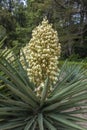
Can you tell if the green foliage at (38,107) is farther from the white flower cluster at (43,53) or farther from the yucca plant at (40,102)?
the white flower cluster at (43,53)

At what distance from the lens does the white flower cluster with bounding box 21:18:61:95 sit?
4488 millimetres

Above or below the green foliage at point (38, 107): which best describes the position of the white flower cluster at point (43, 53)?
above

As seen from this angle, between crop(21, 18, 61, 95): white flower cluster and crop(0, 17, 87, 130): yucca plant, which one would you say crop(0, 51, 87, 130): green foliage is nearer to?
crop(0, 17, 87, 130): yucca plant

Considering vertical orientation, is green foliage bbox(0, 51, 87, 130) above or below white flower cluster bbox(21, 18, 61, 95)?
below

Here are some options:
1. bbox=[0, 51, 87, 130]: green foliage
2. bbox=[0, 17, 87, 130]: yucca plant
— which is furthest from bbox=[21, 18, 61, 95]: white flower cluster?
bbox=[0, 51, 87, 130]: green foliage

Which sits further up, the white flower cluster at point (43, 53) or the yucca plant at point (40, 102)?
the white flower cluster at point (43, 53)

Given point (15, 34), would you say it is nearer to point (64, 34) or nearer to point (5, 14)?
point (5, 14)

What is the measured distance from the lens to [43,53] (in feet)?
14.7

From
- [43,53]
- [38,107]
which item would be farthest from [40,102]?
[43,53]

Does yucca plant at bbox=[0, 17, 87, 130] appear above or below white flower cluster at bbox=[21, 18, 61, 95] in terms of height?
below

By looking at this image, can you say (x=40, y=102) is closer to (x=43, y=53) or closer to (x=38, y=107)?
(x=38, y=107)

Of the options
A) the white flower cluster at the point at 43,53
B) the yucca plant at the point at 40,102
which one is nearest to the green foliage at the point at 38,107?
the yucca plant at the point at 40,102

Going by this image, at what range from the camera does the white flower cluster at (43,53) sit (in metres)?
4.49

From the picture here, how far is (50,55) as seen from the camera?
452 cm
